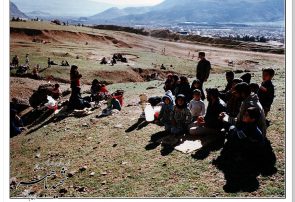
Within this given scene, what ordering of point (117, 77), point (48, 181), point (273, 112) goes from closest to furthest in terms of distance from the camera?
1. point (48, 181)
2. point (273, 112)
3. point (117, 77)

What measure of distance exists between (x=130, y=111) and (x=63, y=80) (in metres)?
14.7

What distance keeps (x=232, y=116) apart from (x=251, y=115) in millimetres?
1941

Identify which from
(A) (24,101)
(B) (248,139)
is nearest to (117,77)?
(A) (24,101)

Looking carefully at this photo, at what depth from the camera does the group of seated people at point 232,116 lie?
336 inches

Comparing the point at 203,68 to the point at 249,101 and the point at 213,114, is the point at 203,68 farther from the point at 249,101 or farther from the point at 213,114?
the point at 249,101

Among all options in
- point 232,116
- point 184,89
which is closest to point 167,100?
point 184,89

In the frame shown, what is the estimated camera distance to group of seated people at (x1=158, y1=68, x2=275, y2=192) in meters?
8.54

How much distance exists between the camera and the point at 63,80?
27891mm

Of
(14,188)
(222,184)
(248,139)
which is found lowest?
(14,188)

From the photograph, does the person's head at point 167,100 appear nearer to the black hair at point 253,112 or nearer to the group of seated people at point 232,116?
the group of seated people at point 232,116

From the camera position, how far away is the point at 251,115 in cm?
819

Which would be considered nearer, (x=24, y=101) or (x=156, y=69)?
(x=24, y=101)

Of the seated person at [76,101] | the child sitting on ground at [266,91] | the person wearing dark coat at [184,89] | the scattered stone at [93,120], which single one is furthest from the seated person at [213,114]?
the seated person at [76,101]

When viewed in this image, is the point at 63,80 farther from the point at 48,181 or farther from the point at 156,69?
the point at 48,181
